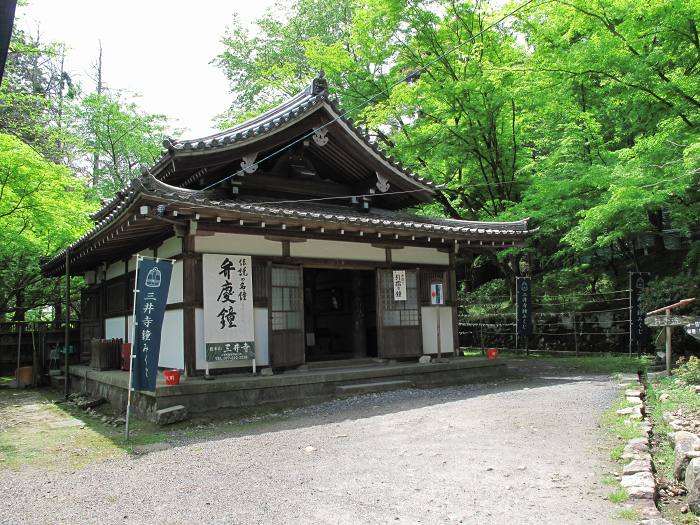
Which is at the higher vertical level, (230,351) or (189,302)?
(189,302)

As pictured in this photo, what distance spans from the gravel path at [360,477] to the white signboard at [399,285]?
14.1 ft

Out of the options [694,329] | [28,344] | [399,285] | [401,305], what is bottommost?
[28,344]

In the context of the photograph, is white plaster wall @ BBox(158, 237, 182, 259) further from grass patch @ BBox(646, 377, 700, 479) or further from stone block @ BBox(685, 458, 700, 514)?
stone block @ BBox(685, 458, 700, 514)

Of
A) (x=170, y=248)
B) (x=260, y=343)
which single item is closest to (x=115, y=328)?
(x=170, y=248)

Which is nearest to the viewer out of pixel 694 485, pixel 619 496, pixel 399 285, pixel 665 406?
pixel 694 485

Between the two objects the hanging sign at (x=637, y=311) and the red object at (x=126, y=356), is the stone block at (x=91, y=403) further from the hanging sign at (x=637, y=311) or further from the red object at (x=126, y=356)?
the hanging sign at (x=637, y=311)

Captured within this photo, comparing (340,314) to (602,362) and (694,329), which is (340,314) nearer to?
(602,362)

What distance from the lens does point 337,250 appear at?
11.6 metres

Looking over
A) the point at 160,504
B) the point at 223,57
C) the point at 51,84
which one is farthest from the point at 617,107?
the point at 51,84

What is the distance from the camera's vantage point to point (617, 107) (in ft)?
50.2

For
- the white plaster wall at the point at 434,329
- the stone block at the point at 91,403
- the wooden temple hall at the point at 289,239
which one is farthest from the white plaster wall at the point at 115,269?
the white plaster wall at the point at 434,329

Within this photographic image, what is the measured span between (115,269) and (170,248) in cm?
488

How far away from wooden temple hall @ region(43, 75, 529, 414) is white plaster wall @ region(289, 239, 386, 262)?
0.08 feet

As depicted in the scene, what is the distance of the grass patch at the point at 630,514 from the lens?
13.1 feet
